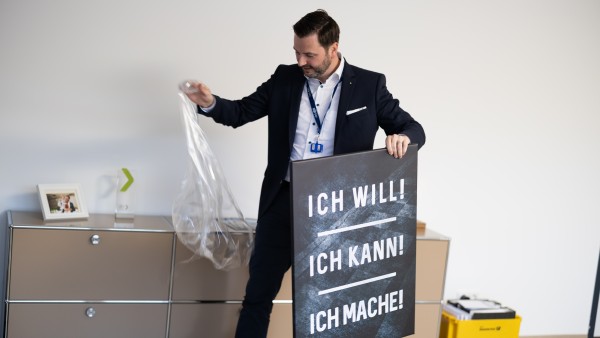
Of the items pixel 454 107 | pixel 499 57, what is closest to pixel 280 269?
pixel 454 107

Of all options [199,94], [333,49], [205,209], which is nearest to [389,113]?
[333,49]

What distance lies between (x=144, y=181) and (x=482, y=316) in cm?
183

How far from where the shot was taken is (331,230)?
8.45 feet

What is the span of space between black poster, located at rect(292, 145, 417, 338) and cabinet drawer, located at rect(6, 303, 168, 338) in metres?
1.10

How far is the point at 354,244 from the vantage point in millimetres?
2645

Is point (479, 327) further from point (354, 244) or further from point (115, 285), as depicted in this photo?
point (115, 285)

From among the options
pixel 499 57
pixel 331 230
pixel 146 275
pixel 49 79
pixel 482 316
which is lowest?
pixel 482 316

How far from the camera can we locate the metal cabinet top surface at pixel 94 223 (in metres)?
3.24

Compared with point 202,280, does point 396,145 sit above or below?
above

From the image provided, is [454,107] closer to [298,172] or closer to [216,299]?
[216,299]

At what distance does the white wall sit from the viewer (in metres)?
3.47

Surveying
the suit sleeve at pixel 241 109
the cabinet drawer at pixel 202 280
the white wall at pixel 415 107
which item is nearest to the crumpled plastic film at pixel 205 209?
the cabinet drawer at pixel 202 280

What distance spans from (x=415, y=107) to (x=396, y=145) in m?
1.43

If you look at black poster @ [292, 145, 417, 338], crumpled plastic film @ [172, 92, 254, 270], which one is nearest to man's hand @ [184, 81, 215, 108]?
crumpled plastic film @ [172, 92, 254, 270]
